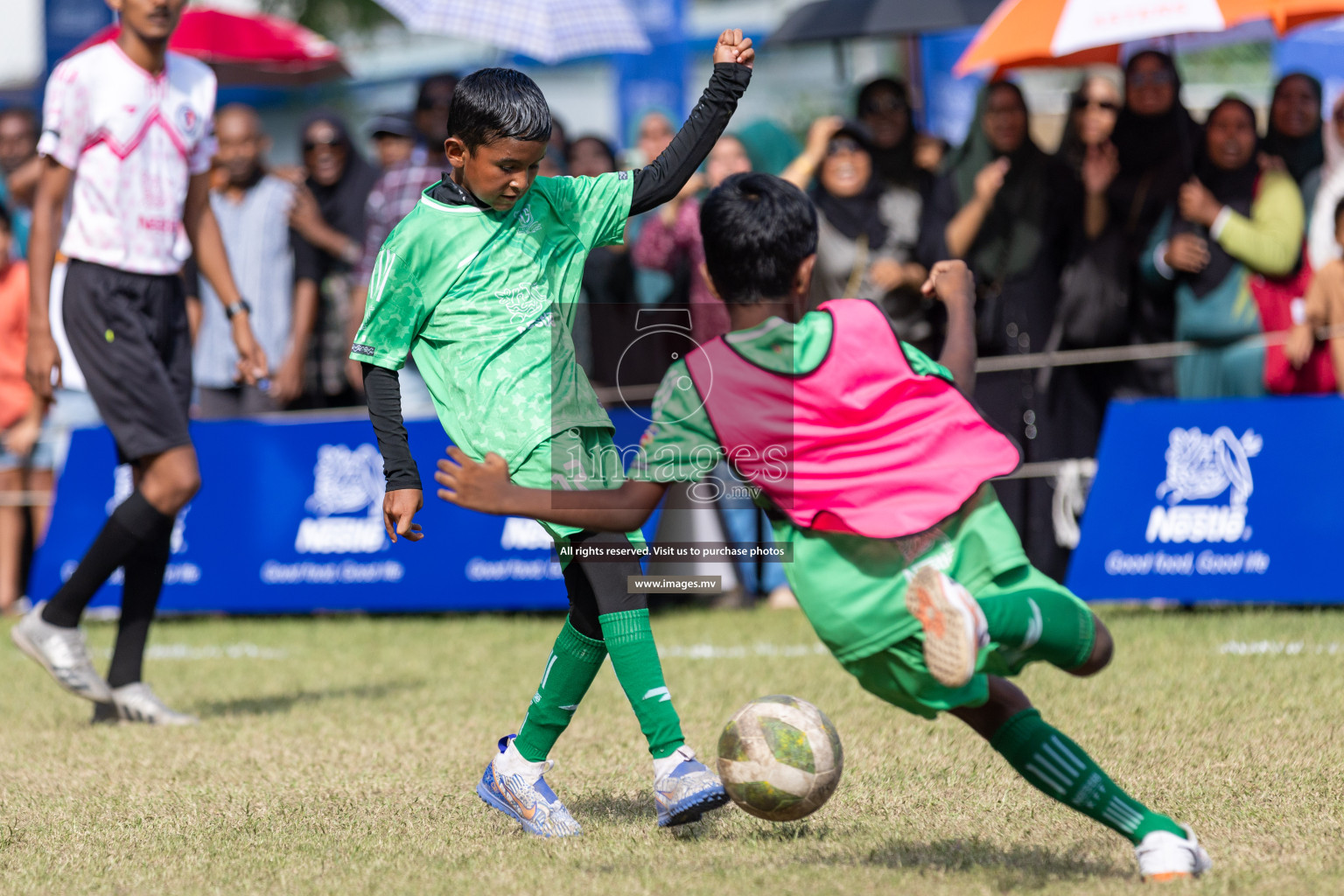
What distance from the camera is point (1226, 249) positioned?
8.30 meters

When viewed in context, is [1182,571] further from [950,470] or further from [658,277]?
[950,470]

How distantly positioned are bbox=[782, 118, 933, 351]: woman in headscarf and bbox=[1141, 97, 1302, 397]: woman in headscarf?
1267 millimetres

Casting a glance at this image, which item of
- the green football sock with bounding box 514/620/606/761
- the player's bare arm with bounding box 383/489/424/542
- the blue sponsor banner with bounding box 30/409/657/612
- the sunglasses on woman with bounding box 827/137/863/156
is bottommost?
the blue sponsor banner with bounding box 30/409/657/612

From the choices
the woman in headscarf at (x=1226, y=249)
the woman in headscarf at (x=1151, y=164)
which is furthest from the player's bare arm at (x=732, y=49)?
the woman in headscarf at (x=1151, y=164)

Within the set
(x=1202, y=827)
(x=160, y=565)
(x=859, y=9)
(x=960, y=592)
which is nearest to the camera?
(x=960, y=592)

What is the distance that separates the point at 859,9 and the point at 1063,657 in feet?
24.2

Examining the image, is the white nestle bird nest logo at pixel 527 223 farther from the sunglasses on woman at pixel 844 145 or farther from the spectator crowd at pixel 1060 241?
the sunglasses on woman at pixel 844 145

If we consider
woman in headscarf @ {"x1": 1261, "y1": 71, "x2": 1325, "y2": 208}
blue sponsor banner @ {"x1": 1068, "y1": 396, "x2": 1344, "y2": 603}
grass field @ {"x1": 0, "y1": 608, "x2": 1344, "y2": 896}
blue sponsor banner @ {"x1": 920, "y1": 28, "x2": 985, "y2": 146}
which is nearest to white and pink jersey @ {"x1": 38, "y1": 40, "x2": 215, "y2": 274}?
grass field @ {"x1": 0, "y1": 608, "x2": 1344, "y2": 896}

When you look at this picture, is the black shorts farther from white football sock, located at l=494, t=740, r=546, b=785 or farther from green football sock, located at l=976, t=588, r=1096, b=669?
green football sock, located at l=976, t=588, r=1096, b=669

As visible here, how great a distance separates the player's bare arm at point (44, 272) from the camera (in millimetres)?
5879

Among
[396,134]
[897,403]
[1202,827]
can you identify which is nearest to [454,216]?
[897,403]

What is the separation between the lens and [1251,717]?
5.34 meters

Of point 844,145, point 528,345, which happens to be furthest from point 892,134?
point 528,345

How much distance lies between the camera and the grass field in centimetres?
366
